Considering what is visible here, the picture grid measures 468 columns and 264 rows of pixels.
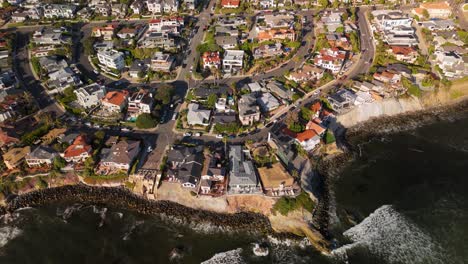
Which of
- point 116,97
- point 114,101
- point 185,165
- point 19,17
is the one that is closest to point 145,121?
point 114,101

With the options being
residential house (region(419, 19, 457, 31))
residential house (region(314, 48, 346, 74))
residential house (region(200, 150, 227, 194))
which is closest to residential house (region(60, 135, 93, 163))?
residential house (region(200, 150, 227, 194))

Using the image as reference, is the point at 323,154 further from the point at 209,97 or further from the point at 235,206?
the point at 209,97

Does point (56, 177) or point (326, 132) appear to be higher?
point (326, 132)

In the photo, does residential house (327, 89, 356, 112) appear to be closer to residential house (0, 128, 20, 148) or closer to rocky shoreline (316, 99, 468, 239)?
rocky shoreline (316, 99, 468, 239)

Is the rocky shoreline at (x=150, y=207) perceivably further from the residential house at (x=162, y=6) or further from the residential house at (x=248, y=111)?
the residential house at (x=162, y=6)

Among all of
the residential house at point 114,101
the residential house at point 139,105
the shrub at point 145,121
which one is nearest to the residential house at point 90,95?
the residential house at point 114,101

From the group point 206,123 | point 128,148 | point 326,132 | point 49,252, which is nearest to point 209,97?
point 206,123
